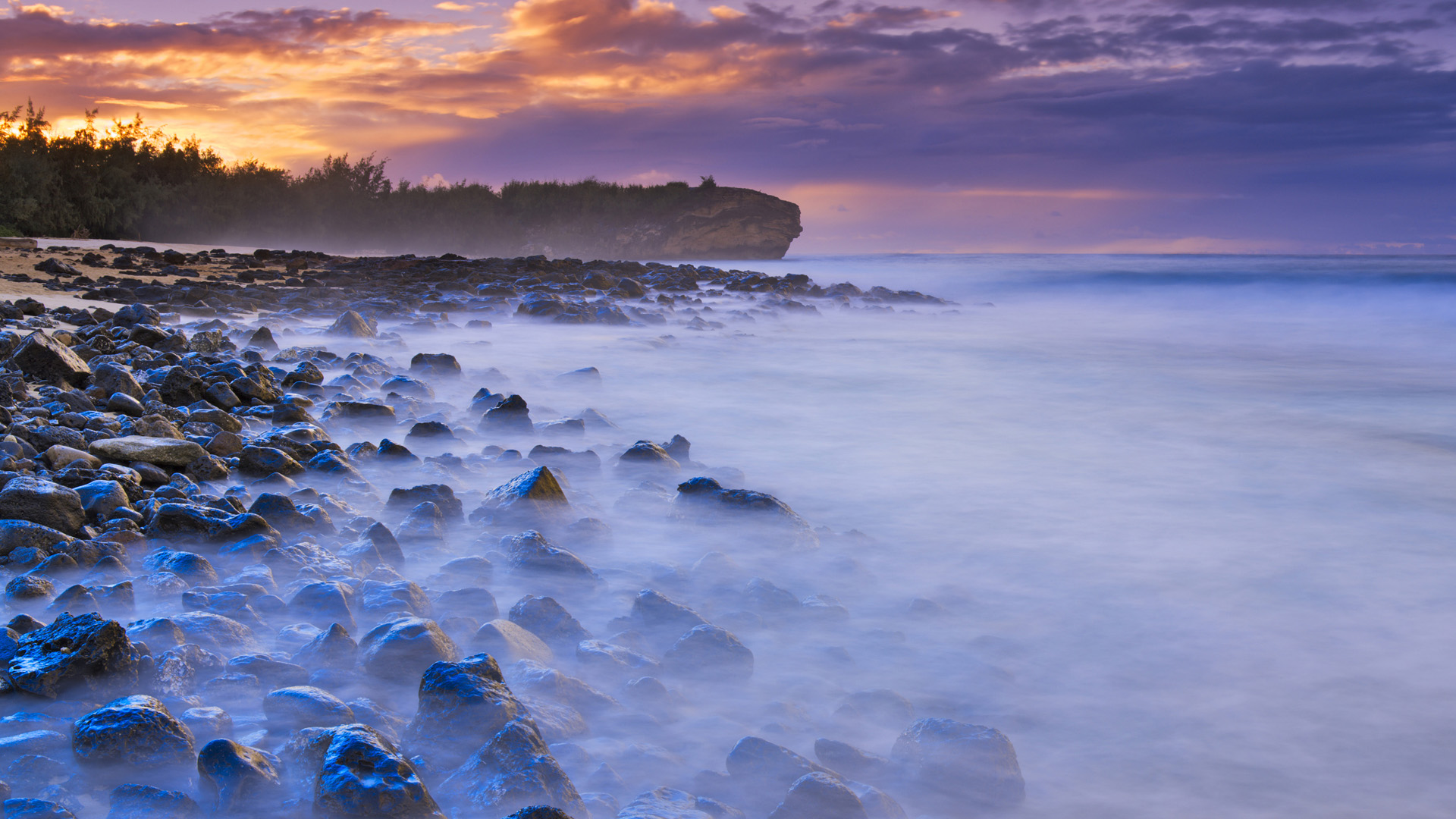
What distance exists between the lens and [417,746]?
1.61m

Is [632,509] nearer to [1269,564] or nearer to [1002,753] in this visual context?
[1002,753]

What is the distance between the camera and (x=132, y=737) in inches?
59.4

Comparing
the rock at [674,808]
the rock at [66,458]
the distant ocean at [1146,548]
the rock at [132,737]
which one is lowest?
the distant ocean at [1146,548]

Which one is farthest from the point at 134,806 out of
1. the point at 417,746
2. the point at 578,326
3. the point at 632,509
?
the point at 578,326

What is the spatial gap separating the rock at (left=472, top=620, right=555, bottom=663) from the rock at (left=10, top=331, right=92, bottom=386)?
345 cm

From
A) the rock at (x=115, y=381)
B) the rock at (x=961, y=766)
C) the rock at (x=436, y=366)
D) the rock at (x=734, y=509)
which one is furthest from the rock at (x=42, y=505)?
the rock at (x=436, y=366)

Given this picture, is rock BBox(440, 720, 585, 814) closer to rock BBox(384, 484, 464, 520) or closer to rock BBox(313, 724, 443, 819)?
rock BBox(313, 724, 443, 819)

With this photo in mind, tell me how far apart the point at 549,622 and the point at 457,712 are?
0.51 m

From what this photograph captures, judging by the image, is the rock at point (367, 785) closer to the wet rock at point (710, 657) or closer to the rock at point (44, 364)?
the wet rock at point (710, 657)

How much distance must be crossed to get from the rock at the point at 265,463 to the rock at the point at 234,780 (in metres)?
1.97

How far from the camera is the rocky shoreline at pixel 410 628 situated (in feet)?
4.93

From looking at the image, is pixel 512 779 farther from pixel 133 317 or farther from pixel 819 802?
pixel 133 317

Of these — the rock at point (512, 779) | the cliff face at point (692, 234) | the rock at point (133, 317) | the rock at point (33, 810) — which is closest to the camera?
the rock at point (33, 810)

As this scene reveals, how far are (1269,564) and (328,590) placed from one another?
2.88 metres
